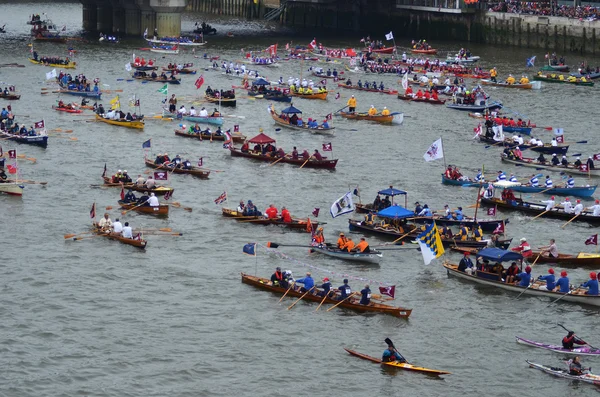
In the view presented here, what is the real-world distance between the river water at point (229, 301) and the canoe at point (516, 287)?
1.55 feet

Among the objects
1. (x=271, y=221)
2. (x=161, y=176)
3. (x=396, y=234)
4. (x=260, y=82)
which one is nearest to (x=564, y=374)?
(x=396, y=234)

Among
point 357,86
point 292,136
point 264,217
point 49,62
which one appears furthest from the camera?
point 49,62

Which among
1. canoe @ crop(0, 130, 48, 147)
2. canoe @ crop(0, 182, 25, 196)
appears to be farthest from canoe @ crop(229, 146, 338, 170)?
canoe @ crop(0, 182, 25, 196)

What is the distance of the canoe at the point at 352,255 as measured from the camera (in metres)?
58.5

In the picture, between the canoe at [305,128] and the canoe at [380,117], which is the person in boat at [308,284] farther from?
the canoe at [380,117]

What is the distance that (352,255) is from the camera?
5866 cm

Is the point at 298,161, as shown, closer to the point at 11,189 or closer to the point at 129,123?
the point at 129,123

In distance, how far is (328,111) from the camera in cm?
10244

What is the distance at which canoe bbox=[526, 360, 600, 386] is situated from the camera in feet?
146

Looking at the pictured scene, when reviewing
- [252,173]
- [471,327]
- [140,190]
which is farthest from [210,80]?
[471,327]

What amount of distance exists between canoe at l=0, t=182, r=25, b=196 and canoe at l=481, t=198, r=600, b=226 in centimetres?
2921

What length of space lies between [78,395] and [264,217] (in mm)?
22877

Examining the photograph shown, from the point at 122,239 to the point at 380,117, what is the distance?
41.3 meters

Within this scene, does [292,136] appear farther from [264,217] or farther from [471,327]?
[471,327]
